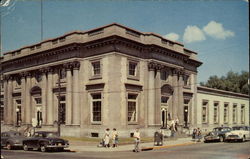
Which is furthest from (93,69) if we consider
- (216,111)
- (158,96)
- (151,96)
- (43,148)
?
(216,111)

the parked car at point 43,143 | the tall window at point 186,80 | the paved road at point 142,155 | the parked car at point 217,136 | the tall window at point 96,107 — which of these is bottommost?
the parked car at point 217,136

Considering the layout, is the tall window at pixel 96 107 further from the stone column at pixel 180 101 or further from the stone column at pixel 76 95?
the stone column at pixel 180 101

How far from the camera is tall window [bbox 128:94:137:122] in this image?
1232 inches

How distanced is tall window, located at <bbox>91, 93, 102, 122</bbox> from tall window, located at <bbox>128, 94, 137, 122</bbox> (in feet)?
9.55

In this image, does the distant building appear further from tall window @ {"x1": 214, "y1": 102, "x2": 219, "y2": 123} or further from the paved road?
tall window @ {"x1": 214, "y1": 102, "x2": 219, "y2": 123}

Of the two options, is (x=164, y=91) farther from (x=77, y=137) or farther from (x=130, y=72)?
(x=77, y=137)

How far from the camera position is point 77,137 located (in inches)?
1220

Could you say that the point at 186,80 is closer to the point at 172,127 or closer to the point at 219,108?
the point at 172,127

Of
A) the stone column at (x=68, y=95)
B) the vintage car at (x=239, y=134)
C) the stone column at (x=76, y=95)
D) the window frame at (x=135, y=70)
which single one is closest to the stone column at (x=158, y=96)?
the window frame at (x=135, y=70)

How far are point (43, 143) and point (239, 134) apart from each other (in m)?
17.1

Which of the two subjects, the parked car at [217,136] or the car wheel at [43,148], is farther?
the parked car at [217,136]

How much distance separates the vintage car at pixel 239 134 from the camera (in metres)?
27.6

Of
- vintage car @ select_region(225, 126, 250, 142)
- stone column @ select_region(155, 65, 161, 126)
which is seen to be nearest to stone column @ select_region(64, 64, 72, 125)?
stone column @ select_region(155, 65, 161, 126)

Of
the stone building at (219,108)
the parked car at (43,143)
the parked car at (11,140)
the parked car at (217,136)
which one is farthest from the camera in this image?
the stone building at (219,108)
